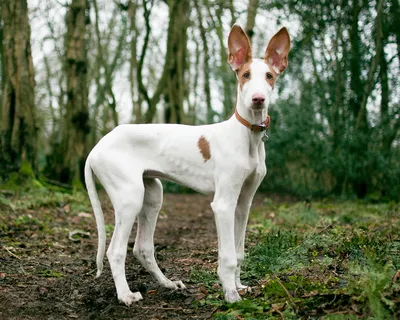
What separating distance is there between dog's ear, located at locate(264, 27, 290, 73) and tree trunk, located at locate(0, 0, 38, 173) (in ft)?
25.0

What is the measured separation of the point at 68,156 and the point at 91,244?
5.24 metres

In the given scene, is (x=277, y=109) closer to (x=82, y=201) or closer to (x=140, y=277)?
(x=82, y=201)

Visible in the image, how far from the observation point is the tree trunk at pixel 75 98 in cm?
1206

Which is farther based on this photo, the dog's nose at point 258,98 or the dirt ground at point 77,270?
the dirt ground at point 77,270

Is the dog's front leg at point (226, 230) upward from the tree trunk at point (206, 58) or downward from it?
downward

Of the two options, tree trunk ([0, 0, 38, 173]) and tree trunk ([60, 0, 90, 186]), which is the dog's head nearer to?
tree trunk ([0, 0, 38, 173])

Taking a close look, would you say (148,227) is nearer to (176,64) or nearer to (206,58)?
(176,64)

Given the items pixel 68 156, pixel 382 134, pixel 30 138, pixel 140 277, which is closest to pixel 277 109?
Answer: pixel 382 134

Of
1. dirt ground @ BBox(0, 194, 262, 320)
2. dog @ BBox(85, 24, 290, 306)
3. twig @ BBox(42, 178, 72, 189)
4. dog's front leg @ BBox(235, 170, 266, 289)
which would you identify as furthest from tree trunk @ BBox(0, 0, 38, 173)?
dog's front leg @ BBox(235, 170, 266, 289)

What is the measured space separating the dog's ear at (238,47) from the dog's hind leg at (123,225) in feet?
4.39

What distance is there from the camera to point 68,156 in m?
12.3

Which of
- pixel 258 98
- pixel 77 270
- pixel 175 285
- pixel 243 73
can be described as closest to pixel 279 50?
pixel 243 73

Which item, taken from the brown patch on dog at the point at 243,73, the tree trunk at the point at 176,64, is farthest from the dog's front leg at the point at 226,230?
the tree trunk at the point at 176,64

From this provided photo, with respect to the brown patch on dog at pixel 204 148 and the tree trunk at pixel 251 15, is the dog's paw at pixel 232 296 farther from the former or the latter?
the tree trunk at pixel 251 15
